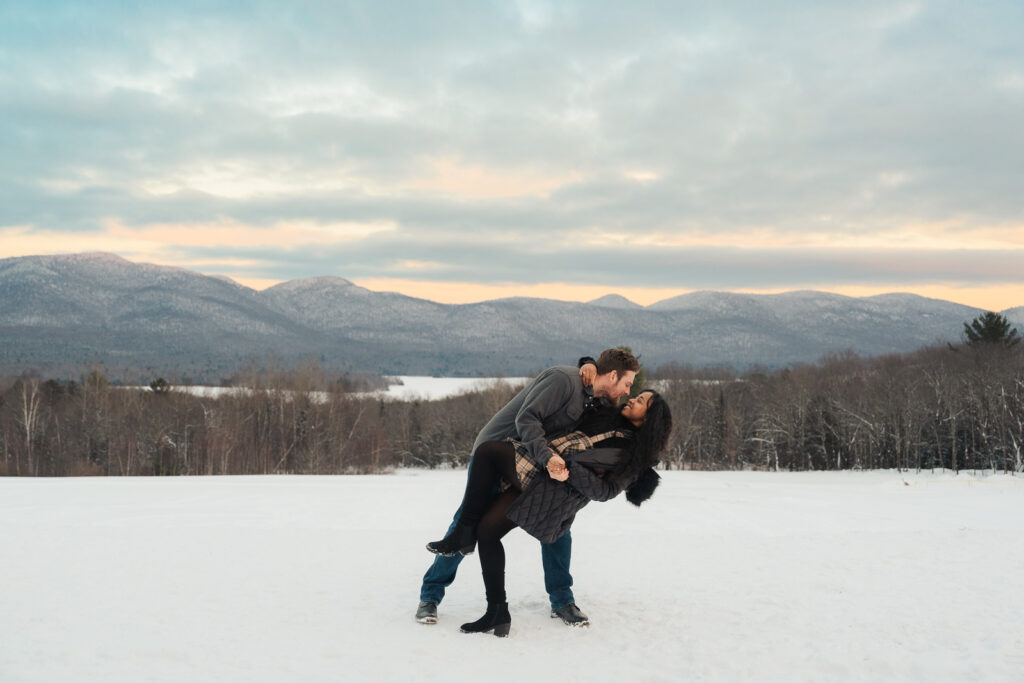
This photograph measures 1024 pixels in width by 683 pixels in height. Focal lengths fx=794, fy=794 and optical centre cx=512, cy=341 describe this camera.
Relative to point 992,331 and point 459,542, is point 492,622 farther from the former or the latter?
point 992,331

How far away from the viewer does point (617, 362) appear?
5.63 metres

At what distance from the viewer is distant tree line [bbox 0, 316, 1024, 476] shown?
5566cm

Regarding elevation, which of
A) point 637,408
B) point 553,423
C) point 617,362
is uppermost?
point 617,362

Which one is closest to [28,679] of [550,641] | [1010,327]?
[550,641]

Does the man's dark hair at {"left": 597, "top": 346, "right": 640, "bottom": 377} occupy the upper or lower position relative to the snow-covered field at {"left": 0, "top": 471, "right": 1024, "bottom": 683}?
upper

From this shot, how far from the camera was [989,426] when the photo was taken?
→ 53.1 metres

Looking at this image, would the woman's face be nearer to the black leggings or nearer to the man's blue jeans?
the black leggings

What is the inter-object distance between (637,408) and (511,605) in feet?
7.14

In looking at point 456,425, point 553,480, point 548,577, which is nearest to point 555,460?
point 553,480

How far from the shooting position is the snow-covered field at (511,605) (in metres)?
5.01

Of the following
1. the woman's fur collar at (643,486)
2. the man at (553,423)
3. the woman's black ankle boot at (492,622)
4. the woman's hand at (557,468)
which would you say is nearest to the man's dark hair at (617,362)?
the man at (553,423)

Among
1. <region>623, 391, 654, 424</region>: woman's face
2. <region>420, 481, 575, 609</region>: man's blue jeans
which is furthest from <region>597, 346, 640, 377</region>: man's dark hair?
<region>420, 481, 575, 609</region>: man's blue jeans

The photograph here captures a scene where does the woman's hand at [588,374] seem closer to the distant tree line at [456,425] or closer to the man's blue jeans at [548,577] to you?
the man's blue jeans at [548,577]

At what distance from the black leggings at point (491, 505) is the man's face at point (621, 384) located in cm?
85
